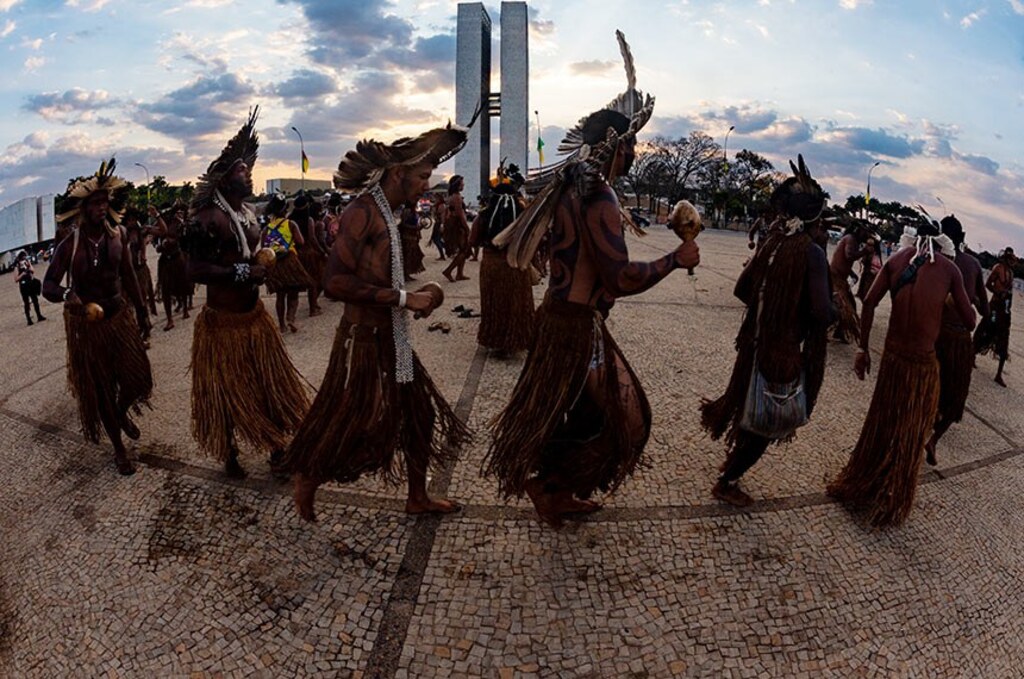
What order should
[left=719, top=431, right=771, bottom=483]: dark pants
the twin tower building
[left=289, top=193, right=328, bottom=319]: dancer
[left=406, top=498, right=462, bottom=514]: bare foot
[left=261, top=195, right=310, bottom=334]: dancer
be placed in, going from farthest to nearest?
the twin tower building → [left=289, top=193, right=328, bottom=319]: dancer → [left=261, top=195, right=310, bottom=334]: dancer → [left=719, top=431, right=771, bottom=483]: dark pants → [left=406, top=498, right=462, bottom=514]: bare foot

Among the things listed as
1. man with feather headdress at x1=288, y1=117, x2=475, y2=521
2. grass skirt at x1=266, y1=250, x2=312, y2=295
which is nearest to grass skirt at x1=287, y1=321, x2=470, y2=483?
man with feather headdress at x1=288, y1=117, x2=475, y2=521

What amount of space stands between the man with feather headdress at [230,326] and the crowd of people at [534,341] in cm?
1

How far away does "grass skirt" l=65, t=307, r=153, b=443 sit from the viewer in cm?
410

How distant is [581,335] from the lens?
9.89ft

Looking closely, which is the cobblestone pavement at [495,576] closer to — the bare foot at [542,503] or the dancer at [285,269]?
the bare foot at [542,503]

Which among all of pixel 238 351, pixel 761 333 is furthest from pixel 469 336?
pixel 761 333

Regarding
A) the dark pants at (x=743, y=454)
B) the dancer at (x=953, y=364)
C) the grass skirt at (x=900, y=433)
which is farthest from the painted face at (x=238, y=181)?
the dancer at (x=953, y=364)

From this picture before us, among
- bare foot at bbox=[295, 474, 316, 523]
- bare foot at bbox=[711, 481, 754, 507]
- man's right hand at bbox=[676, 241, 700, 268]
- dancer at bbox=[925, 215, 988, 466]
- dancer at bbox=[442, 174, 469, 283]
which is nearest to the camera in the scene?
man's right hand at bbox=[676, 241, 700, 268]

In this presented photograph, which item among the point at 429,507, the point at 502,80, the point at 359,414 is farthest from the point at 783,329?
the point at 502,80

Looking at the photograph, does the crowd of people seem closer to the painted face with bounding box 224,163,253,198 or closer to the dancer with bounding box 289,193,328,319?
the painted face with bounding box 224,163,253,198

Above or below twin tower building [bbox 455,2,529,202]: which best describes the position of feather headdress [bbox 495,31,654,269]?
below

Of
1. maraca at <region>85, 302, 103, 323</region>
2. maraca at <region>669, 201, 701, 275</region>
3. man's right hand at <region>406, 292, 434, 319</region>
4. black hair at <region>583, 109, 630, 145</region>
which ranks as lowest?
maraca at <region>85, 302, 103, 323</region>

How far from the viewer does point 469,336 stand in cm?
752

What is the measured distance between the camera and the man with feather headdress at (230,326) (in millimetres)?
3809
